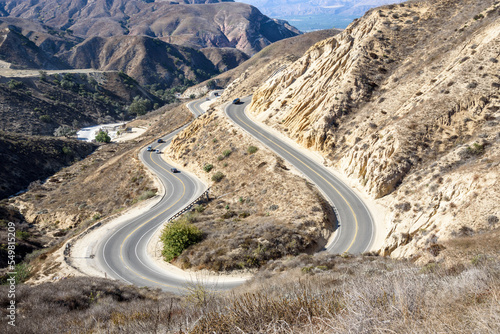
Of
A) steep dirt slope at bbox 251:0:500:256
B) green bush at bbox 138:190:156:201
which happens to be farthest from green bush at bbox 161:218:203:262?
steep dirt slope at bbox 251:0:500:256

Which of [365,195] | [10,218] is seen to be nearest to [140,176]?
[10,218]

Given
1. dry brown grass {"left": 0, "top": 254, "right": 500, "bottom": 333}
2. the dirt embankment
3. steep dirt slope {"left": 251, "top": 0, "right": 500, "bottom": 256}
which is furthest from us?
the dirt embankment

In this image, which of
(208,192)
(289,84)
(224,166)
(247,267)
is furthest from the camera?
(289,84)

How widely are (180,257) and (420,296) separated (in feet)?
69.6

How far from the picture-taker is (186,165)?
47.9m

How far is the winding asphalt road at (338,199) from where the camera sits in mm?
26047

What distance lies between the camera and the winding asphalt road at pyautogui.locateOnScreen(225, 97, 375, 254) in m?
26.0

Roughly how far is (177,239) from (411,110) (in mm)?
28450

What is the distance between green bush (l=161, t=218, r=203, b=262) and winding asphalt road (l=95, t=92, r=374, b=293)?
1.47 metres

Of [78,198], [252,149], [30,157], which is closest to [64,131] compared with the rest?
[30,157]

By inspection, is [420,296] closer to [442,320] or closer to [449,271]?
[442,320]

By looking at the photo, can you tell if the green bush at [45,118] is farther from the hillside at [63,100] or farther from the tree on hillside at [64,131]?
the tree on hillside at [64,131]

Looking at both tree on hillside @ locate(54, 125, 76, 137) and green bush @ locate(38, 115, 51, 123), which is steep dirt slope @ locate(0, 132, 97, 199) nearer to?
tree on hillside @ locate(54, 125, 76, 137)

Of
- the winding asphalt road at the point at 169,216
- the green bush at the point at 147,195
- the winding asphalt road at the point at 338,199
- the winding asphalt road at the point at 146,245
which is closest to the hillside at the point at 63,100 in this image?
the winding asphalt road at the point at 169,216
